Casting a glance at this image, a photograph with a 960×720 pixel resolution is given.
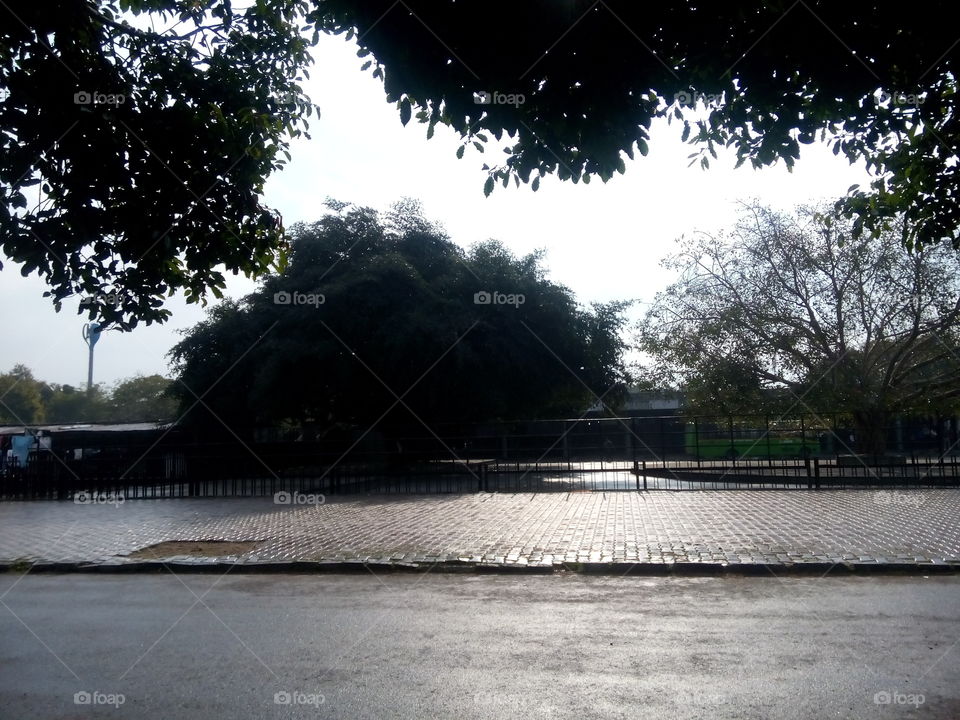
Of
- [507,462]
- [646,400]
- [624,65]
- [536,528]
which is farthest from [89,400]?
[624,65]

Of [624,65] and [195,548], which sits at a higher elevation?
[624,65]

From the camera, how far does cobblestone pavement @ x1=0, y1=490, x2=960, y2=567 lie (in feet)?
34.1

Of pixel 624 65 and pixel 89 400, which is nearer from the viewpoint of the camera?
pixel 624 65

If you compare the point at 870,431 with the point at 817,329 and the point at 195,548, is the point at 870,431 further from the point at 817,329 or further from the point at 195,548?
the point at 195,548

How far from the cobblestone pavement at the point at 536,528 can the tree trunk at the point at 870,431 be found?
4219 millimetres

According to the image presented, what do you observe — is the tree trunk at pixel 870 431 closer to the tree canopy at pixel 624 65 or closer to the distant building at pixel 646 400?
the distant building at pixel 646 400

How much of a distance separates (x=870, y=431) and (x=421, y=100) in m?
20.0

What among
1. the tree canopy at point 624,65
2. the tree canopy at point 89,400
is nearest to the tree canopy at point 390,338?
the tree canopy at point 624,65

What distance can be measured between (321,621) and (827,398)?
21.2 meters

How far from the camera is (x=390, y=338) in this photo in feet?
86.3

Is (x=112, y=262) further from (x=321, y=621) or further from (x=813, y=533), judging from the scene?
(x=813, y=533)

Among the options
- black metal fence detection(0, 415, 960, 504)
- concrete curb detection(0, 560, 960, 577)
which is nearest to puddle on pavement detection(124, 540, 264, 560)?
concrete curb detection(0, 560, 960, 577)

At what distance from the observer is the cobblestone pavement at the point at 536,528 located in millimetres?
10406

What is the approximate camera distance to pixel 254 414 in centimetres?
3114
